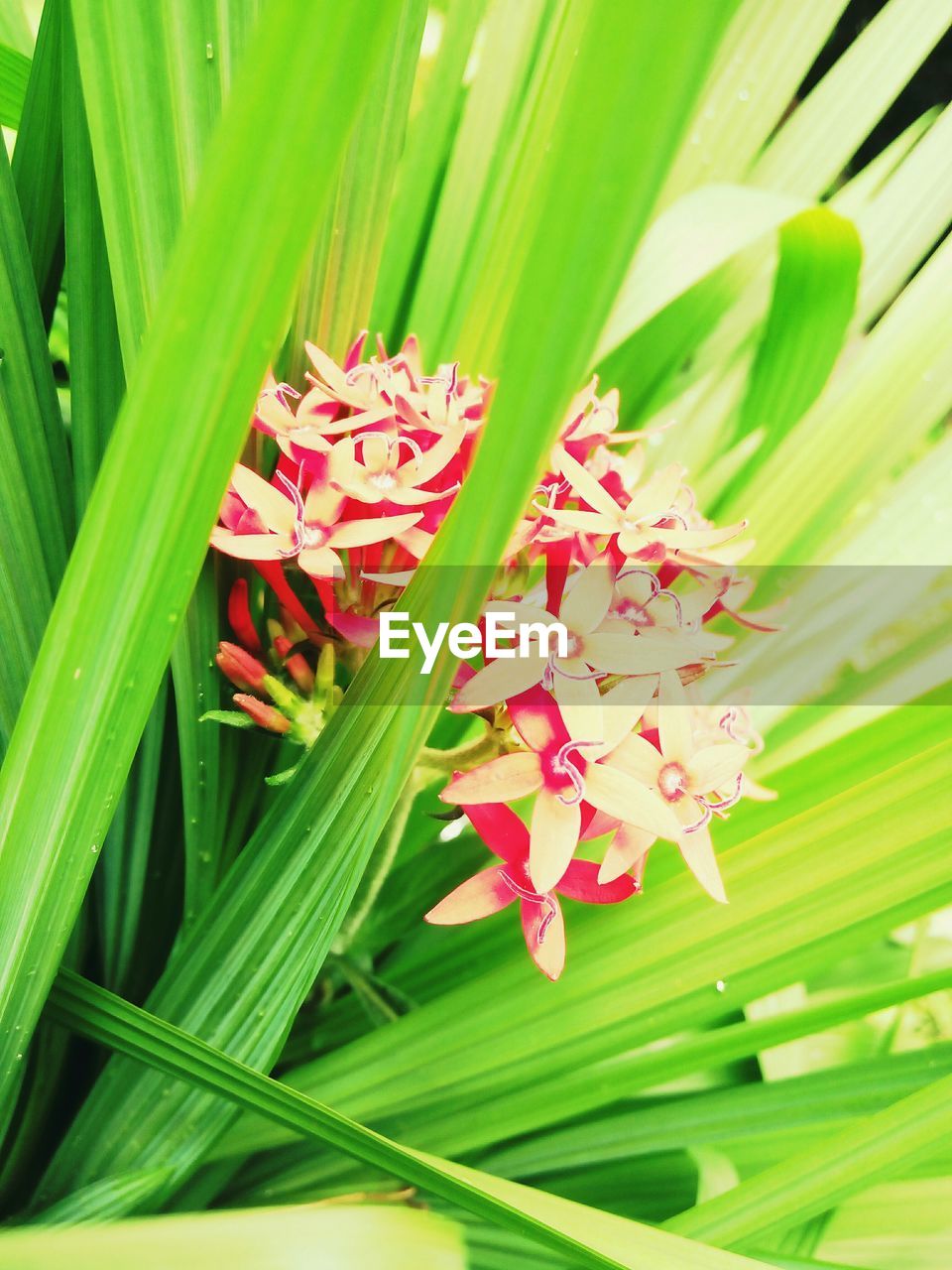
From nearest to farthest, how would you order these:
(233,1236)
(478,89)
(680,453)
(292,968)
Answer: (233,1236) → (292,968) → (478,89) → (680,453)

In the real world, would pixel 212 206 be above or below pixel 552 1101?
above

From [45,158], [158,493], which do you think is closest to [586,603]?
[158,493]

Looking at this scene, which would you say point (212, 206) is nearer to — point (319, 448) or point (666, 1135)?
point (319, 448)

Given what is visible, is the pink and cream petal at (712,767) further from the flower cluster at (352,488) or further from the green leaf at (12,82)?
the green leaf at (12,82)

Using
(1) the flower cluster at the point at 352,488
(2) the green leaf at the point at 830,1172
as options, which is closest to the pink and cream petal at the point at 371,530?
(1) the flower cluster at the point at 352,488

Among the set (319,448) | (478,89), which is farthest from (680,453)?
(319,448)

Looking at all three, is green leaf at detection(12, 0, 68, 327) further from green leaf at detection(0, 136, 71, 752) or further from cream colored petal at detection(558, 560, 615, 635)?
cream colored petal at detection(558, 560, 615, 635)

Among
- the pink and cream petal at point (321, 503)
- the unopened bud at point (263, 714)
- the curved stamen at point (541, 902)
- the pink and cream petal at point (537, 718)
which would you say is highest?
the pink and cream petal at point (321, 503)
